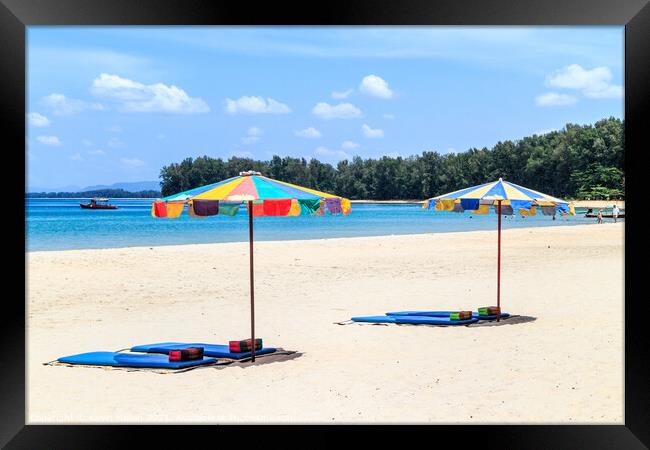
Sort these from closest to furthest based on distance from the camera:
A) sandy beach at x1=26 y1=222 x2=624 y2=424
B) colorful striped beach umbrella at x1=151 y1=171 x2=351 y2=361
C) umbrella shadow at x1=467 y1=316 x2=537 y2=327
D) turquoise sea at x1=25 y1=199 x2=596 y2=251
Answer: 1. sandy beach at x1=26 y1=222 x2=624 y2=424
2. colorful striped beach umbrella at x1=151 y1=171 x2=351 y2=361
3. umbrella shadow at x1=467 y1=316 x2=537 y2=327
4. turquoise sea at x1=25 y1=199 x2=596 y2=251

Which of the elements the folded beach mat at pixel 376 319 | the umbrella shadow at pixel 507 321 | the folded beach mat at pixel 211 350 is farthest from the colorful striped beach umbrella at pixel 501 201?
the folded beach mat at pixel 211 350

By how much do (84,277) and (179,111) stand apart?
110146 millimetres

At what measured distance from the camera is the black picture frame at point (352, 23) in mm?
5328

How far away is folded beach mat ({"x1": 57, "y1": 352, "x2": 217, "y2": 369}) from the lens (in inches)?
326

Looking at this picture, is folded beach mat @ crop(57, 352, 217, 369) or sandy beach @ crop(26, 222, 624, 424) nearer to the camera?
sandy beach @ crop(26, 222, 624, 424)

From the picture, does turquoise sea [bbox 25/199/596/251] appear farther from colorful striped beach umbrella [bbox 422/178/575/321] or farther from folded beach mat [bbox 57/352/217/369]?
folded beach mat [bbox 57/352/217/369]

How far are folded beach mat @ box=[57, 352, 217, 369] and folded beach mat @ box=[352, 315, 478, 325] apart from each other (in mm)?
3136

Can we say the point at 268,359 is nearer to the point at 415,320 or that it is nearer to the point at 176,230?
the point at 415,320

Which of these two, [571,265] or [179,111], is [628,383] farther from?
[179,111]

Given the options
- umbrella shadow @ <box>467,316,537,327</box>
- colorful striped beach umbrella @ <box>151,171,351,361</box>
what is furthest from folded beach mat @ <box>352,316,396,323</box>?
colorful striped beach umbrella @ <box>151,171,351,361</box>

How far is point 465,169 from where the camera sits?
115438mm

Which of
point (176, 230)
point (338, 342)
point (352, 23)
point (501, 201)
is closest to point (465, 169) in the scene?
point (176, 230)

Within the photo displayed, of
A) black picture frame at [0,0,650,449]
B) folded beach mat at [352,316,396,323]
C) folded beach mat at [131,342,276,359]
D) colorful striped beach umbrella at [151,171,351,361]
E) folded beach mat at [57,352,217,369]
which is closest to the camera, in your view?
black picture frame at [0,0,650,449]

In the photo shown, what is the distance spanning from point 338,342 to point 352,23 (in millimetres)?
5140
